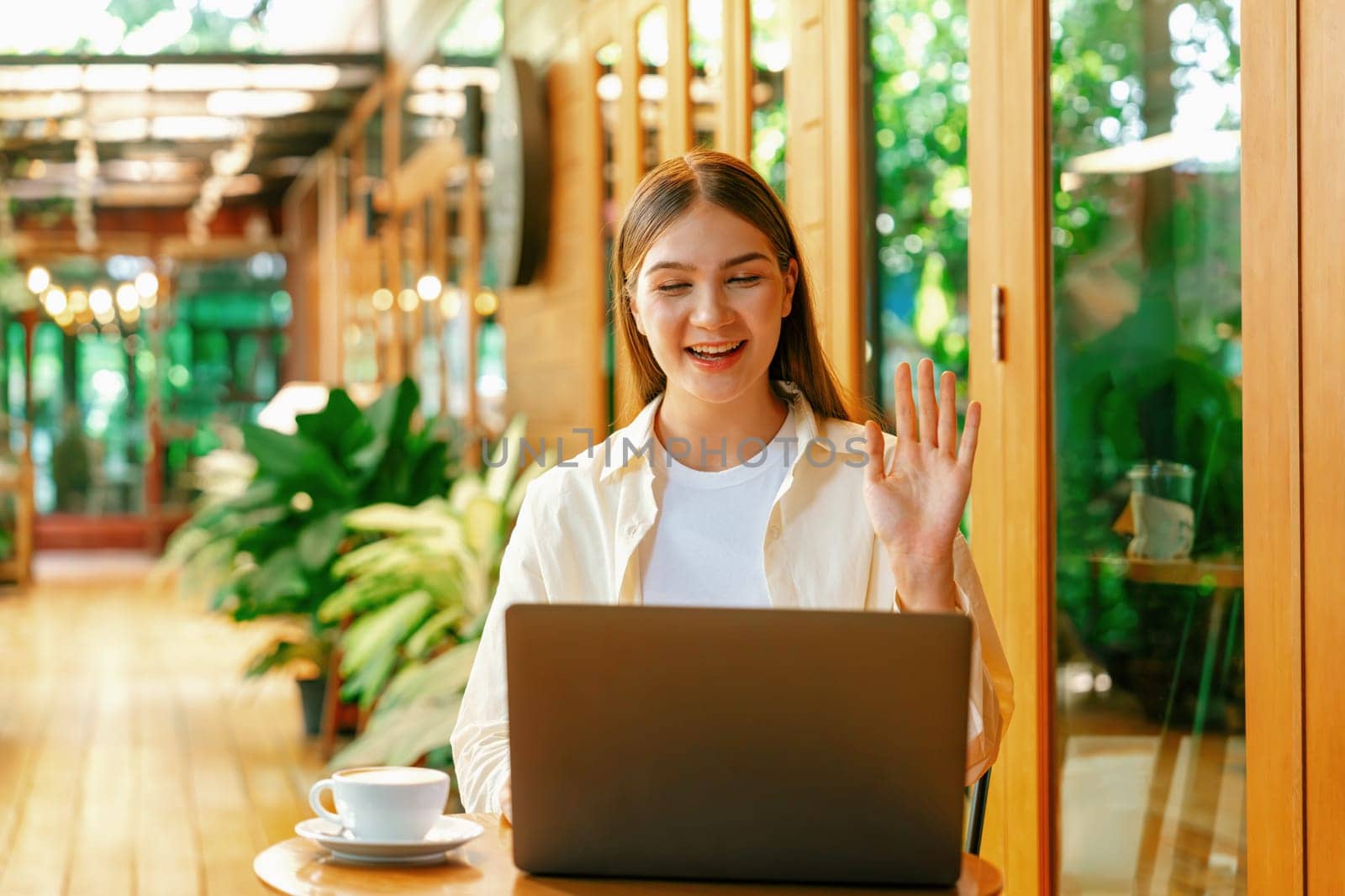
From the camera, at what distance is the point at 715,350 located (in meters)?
1.66

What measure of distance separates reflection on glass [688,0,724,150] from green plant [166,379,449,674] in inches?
73.4

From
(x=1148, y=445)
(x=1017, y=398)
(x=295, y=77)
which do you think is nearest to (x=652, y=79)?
(x=1017, y=398)

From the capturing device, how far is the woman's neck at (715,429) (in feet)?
5.64

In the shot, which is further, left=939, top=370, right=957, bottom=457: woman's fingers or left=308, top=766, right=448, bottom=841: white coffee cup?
left=939, top=370, right=957, bottom=457: woman's fingers

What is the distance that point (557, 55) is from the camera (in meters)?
5.32

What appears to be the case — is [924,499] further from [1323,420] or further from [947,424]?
[1323,420]

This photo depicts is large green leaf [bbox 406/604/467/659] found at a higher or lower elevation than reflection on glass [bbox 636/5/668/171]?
lower

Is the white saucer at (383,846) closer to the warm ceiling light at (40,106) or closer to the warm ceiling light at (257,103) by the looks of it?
the warm ceiling light at (257,103)

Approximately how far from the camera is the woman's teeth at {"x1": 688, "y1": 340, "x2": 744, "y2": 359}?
1659mm

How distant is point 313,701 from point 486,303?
6.27 feet

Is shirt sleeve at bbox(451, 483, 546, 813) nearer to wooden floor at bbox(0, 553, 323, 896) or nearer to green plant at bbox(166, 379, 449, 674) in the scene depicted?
wooden floor at bbox(0, 553, 323, 896)

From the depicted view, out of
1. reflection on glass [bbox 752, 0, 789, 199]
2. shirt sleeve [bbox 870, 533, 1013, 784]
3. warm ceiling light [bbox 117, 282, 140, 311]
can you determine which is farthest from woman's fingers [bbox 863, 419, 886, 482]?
warm ceiling light [bbox 117, 282, 140, 311]

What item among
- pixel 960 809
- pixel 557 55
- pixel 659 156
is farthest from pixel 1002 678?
pixel 557 55

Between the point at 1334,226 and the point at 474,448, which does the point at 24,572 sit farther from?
the point at 1334,226
